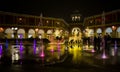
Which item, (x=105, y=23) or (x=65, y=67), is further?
(x=105, y=23)

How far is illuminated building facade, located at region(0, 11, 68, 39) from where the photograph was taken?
60.2 m

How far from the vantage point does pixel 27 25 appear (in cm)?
6712

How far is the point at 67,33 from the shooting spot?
3499 inches

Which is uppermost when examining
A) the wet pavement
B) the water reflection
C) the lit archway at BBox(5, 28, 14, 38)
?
the lit archway at BBox(5, 28, 14, 38)

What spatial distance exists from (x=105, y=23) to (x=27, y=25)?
2582 cm

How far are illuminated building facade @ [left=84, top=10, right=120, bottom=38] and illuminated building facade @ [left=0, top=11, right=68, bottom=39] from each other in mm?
11976

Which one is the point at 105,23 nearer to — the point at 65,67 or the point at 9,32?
the point at 9,32

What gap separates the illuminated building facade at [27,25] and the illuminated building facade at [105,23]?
11976 millimetres

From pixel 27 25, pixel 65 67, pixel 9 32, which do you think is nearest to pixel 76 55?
pixel 65 67

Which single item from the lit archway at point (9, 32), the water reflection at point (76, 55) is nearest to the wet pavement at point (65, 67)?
the water reflection at point (76, 55)

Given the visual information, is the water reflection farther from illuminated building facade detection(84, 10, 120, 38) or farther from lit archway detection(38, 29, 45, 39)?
lit archway detection(38, 29, 45, 39)

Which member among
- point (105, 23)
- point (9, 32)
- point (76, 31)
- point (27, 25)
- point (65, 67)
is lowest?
point (65, 67)

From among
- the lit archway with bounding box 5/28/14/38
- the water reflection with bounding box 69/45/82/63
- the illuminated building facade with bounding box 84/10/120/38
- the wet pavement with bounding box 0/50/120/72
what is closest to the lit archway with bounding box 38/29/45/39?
the lit archway with bounding box 5/28/14/38

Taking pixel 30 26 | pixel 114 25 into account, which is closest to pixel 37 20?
pixel 30 26
